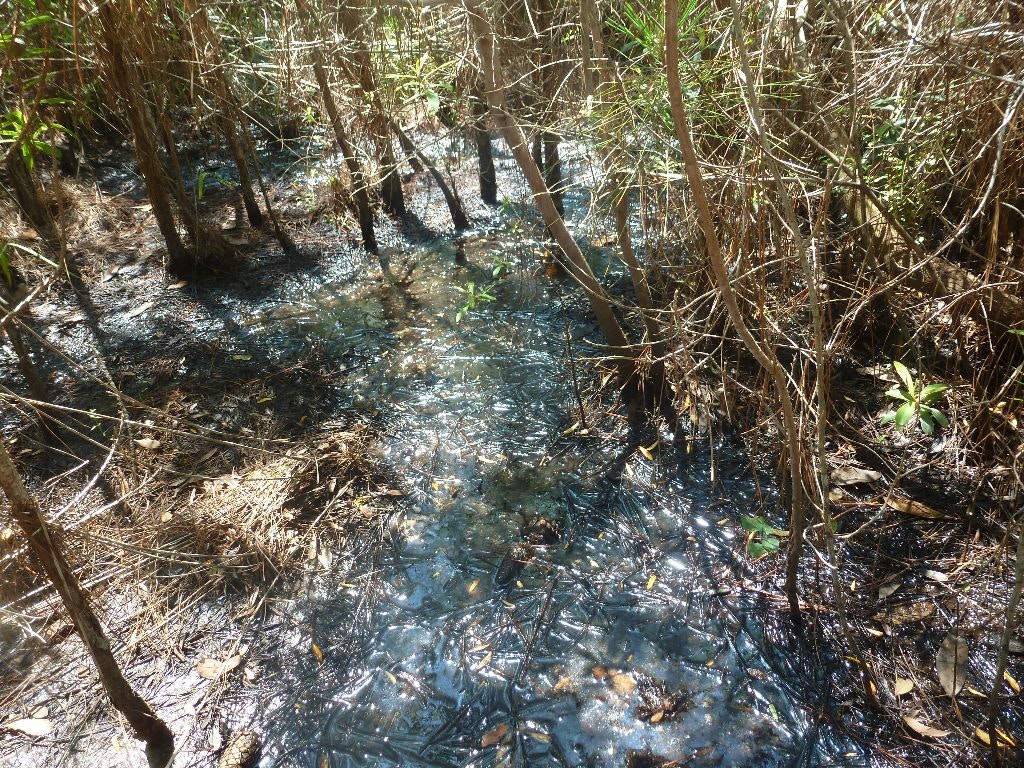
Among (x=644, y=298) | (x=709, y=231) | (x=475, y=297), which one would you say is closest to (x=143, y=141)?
(x=475, y=297)

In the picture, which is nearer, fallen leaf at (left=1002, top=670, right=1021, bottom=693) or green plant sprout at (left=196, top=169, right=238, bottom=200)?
fallen leaf at (left=1002, top=670, right=1021, bottom=693)

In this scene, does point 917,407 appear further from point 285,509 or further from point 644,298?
point 285,509

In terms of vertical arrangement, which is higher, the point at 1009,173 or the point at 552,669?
the point at 1009,173

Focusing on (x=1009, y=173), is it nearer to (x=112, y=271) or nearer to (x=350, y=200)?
(x=350, y=200)

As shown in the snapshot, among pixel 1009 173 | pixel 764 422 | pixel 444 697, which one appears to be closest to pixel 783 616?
pixel 764 422

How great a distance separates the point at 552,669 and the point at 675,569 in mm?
668

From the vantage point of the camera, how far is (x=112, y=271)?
523 cm

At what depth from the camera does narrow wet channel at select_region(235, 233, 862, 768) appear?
90.0 inches

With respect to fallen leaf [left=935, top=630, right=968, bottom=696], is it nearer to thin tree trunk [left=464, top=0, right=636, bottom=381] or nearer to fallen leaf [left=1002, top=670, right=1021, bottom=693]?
fallen leaf [left=1002, top=670, right=1021, bottom=693]

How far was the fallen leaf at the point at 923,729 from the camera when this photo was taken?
7.00 ft

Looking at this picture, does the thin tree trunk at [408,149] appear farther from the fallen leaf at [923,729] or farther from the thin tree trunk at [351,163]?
the fallen leaf at [923,729]

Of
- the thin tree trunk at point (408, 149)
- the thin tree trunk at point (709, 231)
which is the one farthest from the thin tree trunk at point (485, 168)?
the thin tree trunk at point (709, 231)

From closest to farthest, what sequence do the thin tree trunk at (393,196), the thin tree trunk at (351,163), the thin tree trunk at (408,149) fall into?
1. the thin tree trunk at (351,163)
2. the thin tree trunk at (408,149)
3. the thin tree trunk at (393,196)

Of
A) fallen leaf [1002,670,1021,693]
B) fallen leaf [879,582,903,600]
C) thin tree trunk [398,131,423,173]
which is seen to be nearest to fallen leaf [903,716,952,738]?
fallen leaf [1002,670,1021,693]
